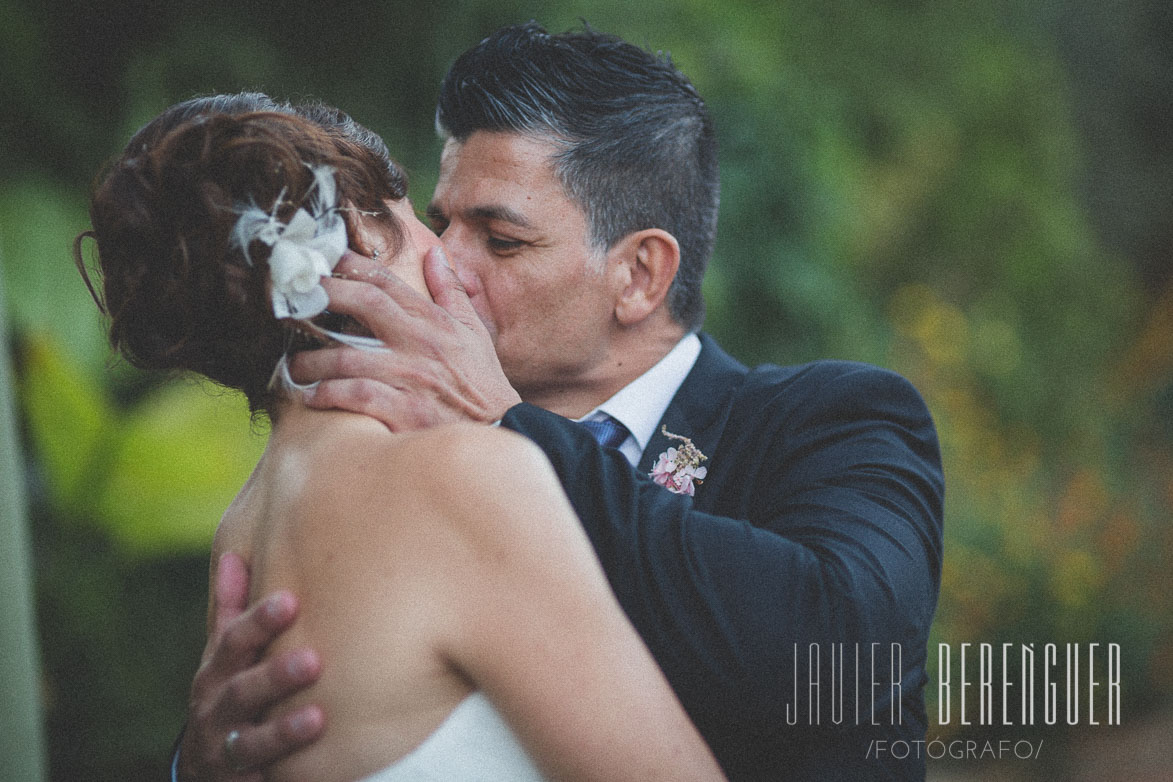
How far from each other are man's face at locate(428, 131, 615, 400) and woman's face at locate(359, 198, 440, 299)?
585 millimetres

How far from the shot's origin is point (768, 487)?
251 cm

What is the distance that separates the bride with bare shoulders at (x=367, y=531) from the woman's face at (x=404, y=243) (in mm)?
87

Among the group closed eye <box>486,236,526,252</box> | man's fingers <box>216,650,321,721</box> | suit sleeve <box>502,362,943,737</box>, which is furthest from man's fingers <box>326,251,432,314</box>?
closed eye <box>486,236,526,252</box>

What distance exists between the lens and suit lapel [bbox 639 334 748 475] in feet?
8.82

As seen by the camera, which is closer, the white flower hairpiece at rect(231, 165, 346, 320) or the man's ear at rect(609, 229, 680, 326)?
the white flower hairpiece at rect(231, 165, 346, 320)

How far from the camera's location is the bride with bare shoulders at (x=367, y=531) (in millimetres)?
1702

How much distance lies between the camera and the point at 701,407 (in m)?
2.77

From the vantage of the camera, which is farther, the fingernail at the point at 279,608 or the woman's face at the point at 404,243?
the woman's face at the point at 404,243

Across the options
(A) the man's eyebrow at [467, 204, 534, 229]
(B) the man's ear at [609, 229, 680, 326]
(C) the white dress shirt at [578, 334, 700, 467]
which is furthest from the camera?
(B) the man's ear at [609, 229, 680, 326]

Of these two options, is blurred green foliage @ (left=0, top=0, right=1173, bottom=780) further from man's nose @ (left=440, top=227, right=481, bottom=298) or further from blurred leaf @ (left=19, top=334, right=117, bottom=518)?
man's nose @ (left=440, top=227, right=481, bottom=298)

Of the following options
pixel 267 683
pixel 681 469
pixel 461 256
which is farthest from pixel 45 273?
pixel 267 683

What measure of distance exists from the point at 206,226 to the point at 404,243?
0.43 metres

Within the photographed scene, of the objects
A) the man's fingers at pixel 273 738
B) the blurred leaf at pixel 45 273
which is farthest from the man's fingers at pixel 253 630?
the blurred leaf at pixel 45 273

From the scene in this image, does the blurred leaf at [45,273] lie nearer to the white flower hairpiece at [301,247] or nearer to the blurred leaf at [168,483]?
the blurred leaf at [168,483]
